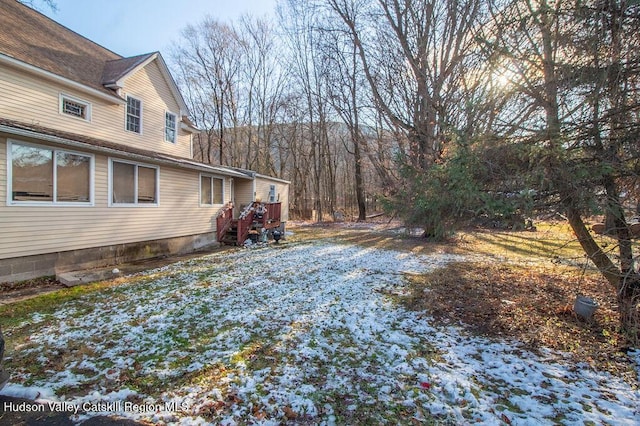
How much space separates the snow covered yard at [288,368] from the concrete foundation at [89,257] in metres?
1.90

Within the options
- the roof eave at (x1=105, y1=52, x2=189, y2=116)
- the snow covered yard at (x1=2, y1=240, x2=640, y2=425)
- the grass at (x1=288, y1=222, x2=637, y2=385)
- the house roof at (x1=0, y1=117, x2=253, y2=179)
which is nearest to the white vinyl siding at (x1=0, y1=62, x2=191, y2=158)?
the roof eave at (x1=105, y1=52, x2=189, y2=116)

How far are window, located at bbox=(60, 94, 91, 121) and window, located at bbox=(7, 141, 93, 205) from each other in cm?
239

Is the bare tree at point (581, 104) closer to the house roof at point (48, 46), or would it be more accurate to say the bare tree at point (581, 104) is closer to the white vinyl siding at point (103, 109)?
the white vinyl siding at point (103, 109)

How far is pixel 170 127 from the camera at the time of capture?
39.8 feet

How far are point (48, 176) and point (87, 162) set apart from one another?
0.93 metres

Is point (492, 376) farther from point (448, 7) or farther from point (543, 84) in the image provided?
point (448, 7)

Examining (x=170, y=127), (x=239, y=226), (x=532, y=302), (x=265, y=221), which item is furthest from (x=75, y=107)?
(x=532, y=302)

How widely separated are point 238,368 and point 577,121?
15.4ft

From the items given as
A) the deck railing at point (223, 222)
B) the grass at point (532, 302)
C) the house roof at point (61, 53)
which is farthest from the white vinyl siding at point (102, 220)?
the grass at point (532, 302)

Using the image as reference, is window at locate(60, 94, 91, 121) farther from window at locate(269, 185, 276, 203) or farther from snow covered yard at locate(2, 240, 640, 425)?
window at locate(269, 185, 276, 203)

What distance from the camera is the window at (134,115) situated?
33.4 feet

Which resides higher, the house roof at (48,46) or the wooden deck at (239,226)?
the house roof at (48,46)

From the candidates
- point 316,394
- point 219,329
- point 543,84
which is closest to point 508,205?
point 543,84

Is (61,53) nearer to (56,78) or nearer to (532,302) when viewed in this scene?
(56,78)
